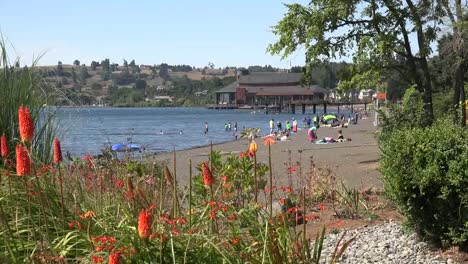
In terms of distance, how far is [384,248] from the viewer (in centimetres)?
657

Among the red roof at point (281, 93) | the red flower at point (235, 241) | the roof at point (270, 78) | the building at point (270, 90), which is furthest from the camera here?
the roof at point (270, 78)

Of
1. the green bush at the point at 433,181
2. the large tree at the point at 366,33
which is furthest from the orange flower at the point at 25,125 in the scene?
the large tree at the point at 366,33

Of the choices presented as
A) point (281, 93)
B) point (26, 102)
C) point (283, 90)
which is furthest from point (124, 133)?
point (283, 90)

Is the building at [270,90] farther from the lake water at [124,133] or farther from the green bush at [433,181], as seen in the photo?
the green bush at [433,181]

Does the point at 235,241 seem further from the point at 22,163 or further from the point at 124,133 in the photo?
the point at 124,133

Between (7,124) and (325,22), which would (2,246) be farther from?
(325,22)

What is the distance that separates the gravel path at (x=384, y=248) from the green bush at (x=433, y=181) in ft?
0.63

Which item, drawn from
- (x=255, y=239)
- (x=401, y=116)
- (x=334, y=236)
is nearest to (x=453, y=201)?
(x=334, y=236)

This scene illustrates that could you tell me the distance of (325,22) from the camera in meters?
21.8

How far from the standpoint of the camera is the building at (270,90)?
17488 centimetres

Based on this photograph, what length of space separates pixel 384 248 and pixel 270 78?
596ft

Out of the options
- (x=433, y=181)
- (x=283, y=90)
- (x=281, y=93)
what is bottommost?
(x=281, y=93)

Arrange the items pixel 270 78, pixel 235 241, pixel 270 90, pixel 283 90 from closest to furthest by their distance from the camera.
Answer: pixel 235 241
pixel 283 90
pixel 270 90
pixel 270 78

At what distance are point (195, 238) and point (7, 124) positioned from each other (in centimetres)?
361
